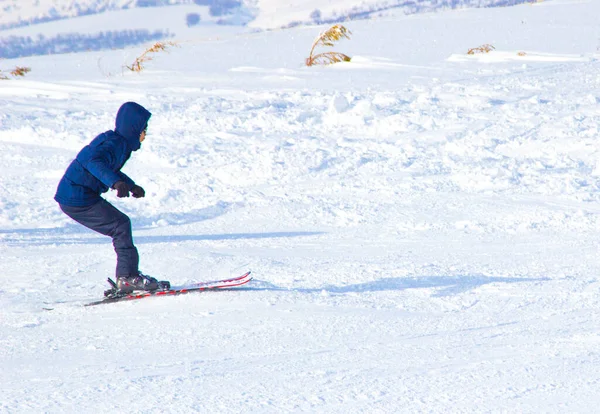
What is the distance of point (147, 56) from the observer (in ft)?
56.5

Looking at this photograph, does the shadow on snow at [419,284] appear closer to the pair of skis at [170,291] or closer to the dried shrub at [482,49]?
the pair of skis at [170,291]

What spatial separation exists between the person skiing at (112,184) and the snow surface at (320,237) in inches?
15.6

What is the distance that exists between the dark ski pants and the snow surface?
0.38m

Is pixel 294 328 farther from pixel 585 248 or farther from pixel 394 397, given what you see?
pixel 585 248

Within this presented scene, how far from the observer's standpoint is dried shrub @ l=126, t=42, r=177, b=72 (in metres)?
15.9

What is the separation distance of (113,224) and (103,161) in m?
0.57

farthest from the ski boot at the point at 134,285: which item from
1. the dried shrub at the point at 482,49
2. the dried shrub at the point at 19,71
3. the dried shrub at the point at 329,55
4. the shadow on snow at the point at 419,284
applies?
the dried shrub at the point at 482,49

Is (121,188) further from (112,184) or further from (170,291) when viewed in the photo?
(170,291)

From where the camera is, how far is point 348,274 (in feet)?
21.5

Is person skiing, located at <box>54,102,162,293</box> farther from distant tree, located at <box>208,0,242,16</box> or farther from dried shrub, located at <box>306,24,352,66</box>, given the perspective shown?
distant tree, located at <box>208,0,242,16</box>

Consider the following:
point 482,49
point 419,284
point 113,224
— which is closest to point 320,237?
point 419,284

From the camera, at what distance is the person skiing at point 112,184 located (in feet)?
17.7

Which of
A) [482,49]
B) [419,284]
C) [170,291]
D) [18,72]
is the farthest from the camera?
[482,49]

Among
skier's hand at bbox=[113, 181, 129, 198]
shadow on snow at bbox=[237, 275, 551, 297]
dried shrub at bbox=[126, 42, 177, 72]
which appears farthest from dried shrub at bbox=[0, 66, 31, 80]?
skier's hand at bbox=[113, 181, 129, 198]
